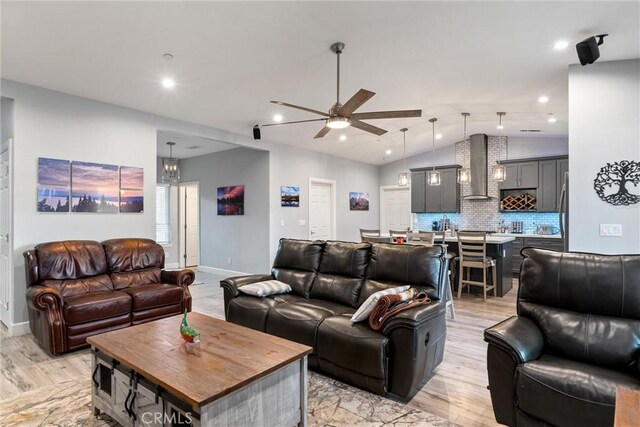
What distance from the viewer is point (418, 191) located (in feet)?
28.7

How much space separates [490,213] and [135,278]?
732cm

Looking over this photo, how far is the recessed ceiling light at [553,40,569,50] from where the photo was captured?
3.11m

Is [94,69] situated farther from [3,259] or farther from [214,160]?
[214,160]

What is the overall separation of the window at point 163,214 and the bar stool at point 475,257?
6.58 meters

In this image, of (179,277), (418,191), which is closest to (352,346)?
(179,277)

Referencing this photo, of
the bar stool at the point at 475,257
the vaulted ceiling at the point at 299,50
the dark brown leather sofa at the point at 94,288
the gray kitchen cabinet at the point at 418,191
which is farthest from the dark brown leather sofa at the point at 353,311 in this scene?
the gray kitchen cabinet at the point at 418,191

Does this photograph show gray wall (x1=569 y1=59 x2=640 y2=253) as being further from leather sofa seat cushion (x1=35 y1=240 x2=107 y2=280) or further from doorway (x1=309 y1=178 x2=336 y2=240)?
leather sofa seat cushion (x1=35 y1=240 x2=107 y2=280)

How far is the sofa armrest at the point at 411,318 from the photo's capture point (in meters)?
2.32

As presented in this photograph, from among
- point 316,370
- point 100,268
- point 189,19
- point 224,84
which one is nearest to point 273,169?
point 224,84

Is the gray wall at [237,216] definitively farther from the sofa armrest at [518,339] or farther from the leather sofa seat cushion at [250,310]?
the sofa armrest at [518,339]

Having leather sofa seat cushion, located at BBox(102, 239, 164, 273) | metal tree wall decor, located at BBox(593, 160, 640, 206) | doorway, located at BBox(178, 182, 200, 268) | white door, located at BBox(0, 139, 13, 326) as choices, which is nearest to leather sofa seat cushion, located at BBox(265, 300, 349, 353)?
leather sofa seat cushion, located at BBox(102, 239, 164, 273)

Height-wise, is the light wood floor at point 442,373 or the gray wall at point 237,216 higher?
the gray wall at point 237,216

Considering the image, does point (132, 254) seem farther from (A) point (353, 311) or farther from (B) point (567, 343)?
(B) point (567, 343)

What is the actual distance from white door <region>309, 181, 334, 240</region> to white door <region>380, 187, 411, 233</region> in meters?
2.09
